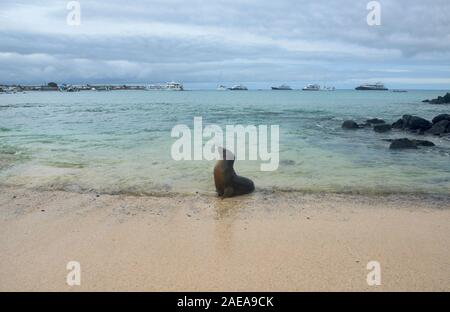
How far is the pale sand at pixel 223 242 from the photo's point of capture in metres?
4.29

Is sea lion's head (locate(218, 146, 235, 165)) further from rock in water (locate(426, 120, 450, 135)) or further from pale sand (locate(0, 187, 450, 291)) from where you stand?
rock in water (locate(426, 120, 450, 135))

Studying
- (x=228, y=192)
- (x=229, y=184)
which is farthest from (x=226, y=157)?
(x=228, y=192)

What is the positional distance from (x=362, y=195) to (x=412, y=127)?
52.7 ft

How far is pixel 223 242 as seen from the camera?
17.4ft

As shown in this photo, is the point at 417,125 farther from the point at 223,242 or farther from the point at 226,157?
the point at 223,242

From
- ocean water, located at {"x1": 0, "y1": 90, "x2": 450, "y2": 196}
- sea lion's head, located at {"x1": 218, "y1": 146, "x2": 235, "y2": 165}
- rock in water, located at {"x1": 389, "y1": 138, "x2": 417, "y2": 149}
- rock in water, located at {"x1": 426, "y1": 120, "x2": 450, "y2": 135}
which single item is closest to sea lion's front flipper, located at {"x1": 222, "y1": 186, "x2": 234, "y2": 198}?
ocean water, located at {"x1": 0, "y1": 90, "x2": 450, "y2": 196}

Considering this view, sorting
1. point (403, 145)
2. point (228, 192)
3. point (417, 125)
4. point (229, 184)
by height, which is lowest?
point (228, 192)

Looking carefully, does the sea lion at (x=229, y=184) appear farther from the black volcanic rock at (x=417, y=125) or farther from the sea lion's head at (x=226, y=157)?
the black volcanic rock at (x=417, y=125)

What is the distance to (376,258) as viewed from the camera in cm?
483

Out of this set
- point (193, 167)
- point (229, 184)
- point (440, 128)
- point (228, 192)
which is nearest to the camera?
point (228, 192)

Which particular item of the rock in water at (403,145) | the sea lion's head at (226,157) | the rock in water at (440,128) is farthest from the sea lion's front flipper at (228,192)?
the rock in water at (440,128)
